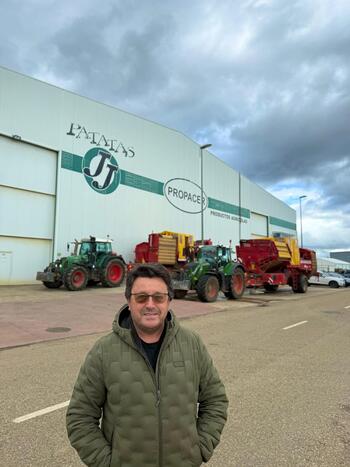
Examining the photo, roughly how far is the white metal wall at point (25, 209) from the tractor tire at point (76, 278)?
5.10m

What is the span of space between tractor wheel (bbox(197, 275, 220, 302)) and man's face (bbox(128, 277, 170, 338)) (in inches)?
597

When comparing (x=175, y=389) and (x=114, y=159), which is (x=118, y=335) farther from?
(x=114, y=159)

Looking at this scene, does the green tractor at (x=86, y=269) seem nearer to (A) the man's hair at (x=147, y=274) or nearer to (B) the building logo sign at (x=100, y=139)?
(B) the building logo sign at (x=100, y=139)

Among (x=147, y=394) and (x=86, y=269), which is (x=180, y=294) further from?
(x=147, y=394)

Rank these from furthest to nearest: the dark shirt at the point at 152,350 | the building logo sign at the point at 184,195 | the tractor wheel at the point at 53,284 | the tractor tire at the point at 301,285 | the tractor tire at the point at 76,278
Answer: the building logo sign at the point at 184,195, the tractor tire at the point at 301,285, the tractor wheel at the point at 53,284, the tractor tire at the point at 76,278, the dark shirt at the point at 152,350

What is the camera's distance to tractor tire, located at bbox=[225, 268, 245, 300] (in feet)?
61.4

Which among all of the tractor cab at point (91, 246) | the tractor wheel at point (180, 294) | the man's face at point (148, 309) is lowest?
the tractor wheel at point (180, 294)

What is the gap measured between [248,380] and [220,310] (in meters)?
9.53

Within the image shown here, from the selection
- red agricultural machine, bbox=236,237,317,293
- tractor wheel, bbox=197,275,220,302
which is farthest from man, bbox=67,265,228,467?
red agricultural machine, bbox=236,237,317,293

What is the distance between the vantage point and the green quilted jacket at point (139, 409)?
1874 millimetres

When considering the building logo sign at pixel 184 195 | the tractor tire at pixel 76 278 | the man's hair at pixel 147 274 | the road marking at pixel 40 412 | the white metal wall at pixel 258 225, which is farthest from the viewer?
the white metal wall at pixel 258 225

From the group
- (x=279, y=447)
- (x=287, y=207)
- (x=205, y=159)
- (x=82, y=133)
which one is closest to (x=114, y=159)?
(x=82, y=133)

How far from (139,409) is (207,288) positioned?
15.5 metres

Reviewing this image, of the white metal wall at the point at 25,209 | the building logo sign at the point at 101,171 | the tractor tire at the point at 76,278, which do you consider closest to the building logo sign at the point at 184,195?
the building logo sign at the point at 101,171
